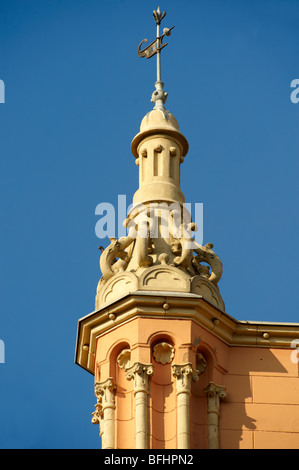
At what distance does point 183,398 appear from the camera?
37.1 m

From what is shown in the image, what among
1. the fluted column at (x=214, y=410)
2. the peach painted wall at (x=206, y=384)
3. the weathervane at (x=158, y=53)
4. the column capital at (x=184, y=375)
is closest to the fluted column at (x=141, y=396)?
the peach painted wall at (x=206, y=384)

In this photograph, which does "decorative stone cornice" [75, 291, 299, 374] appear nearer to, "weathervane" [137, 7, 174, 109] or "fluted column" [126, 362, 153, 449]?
"fluted column" [126, 362, 153, 449]

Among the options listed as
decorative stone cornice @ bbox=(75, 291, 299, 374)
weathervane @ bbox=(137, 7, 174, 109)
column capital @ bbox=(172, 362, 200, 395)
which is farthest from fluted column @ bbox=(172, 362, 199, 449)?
weathervane @ bbox=(137, 7, 174, 109)

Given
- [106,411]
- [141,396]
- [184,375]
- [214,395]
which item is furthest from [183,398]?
[106,411]

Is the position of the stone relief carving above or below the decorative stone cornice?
above

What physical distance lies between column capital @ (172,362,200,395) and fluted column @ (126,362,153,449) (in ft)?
1.41

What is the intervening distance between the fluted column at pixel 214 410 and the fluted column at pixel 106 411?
1.59 m

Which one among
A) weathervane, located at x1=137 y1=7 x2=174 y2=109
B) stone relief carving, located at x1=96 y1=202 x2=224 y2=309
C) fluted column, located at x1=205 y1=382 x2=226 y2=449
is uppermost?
weathervane, located at x1=137 y1=7 x2=174 y2=109

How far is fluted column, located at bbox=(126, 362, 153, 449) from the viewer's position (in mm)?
36719

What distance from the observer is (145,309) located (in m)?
37.9

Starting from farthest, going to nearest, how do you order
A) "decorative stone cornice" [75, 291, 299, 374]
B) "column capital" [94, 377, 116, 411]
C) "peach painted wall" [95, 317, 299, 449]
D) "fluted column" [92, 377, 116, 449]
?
"decorative stone cornice" [75, 291, 299, 374] < "column capital" [94, 377, 116, 411] < "peach painted wall" [95, 317, 299, 449] < "fluted column" [92, 377, 116, 449]

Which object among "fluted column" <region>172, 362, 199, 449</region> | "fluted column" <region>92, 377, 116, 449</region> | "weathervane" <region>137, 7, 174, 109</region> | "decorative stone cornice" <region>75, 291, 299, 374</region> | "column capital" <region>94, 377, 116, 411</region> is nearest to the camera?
"fluted column" <region>172, 362, 199, 449</region>

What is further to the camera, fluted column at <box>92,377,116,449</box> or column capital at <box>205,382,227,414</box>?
column capital at <box>205,382,227,414</box>
